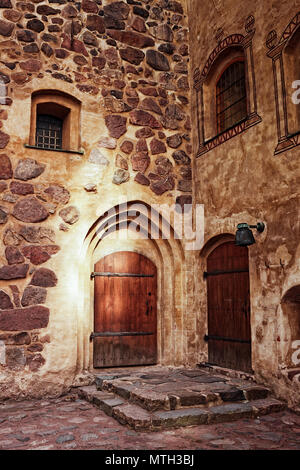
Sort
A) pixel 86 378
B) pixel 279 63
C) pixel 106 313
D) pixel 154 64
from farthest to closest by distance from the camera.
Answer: pixel 154 64 → pixel 106 313 → pixel 86 378 → pixel 279 63

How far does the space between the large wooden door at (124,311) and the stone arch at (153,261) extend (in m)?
0.10

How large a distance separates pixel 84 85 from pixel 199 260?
3023 millimetres

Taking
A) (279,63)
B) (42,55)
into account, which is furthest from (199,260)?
(42,55)

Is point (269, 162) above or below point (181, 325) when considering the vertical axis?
above

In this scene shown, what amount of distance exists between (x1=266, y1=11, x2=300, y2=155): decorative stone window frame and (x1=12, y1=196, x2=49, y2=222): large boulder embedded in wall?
3003mm

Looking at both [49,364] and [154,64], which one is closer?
[49,364]

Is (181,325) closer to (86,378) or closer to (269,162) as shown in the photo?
(86,378)

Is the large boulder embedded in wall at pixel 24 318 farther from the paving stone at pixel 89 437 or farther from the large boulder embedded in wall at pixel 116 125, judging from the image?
the large boulder embedded in wall at pixel 116 125

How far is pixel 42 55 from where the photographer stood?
5891 millimetres

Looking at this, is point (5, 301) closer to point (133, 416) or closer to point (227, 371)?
point (133, 416)

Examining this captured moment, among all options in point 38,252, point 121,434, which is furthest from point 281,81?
point 121,434

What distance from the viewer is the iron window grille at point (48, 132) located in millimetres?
6152

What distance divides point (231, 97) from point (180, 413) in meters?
4.36

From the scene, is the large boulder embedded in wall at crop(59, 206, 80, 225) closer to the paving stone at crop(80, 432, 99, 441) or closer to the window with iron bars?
the window with iron bars
